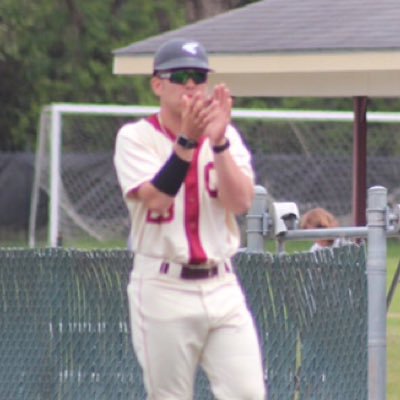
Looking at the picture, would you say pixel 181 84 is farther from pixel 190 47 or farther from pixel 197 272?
pixel 197 272

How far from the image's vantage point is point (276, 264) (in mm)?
7262

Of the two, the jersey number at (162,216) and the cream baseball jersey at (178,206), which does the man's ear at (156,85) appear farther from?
the jersey number at (162,216)

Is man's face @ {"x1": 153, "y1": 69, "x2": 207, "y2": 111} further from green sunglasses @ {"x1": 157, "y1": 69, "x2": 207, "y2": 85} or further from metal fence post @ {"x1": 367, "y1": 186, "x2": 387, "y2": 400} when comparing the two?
metal fence post @ {"x1": 367, "y1": 186, "x2": 387, "y2": 400}

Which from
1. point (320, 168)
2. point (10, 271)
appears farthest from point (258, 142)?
point (10, 271)

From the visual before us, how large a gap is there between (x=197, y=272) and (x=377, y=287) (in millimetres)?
1412

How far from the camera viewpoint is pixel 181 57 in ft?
18.3

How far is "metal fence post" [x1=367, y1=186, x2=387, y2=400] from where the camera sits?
6723mm

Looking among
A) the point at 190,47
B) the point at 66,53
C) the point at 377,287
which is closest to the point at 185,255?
the point at 190,47

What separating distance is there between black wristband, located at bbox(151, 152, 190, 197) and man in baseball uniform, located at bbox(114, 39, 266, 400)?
0.23ft

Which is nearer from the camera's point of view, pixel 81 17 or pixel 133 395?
pixel 133 395

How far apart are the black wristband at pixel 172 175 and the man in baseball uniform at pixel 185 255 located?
0.23ft

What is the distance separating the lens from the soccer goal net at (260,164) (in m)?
24.0

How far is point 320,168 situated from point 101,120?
419cm

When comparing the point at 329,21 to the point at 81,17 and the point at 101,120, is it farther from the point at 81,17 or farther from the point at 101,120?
the point at 81,17
